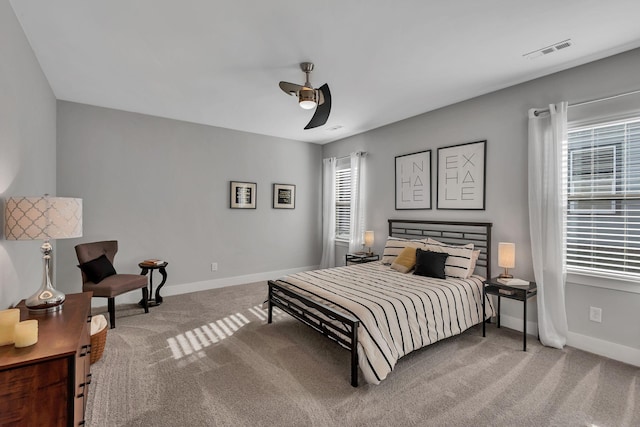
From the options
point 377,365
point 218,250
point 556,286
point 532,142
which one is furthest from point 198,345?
point 532,142

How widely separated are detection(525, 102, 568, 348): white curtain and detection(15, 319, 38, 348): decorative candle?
3957 millimetres

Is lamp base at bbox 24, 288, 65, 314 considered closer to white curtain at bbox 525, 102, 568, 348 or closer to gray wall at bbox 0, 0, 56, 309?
gray wall at bbox 0, 0, 56, 309

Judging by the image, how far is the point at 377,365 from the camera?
2332mm

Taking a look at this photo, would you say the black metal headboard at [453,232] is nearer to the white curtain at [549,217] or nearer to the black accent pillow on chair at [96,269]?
the white curtain at [549,217]

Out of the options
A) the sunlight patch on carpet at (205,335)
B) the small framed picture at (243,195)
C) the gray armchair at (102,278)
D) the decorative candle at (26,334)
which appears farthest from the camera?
the small framed picture at (243,195)

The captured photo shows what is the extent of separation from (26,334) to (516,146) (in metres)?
4.32

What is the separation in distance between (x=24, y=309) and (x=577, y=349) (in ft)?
15.0

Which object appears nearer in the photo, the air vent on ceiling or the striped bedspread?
the striped bedspread

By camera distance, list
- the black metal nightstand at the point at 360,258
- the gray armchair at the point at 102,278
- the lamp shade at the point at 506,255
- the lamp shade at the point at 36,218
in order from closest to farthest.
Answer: the lamp shade at the point at 36,218
the lamp shade at the point at 506,255
the gray armchair at the point at 102,278
the black metal nightstand at the point at 360,258

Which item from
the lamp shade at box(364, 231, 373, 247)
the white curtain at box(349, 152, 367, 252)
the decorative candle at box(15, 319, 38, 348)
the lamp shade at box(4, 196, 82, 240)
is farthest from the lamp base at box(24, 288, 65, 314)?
the white curtain at box(349, 152, 367, 252)

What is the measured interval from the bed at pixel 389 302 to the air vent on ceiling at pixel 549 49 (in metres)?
1.79

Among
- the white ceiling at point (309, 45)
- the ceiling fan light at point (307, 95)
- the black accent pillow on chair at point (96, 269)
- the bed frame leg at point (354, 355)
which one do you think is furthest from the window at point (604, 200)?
the black accent pillow on chair at point (96, 269)

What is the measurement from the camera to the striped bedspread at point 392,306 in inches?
94.7

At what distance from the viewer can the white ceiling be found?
219 centimetres
